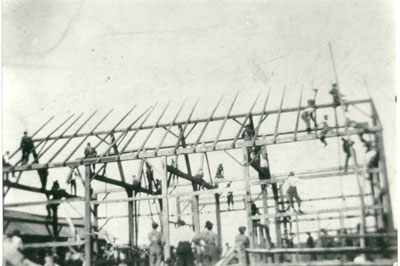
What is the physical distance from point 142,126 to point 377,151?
12.2 metres

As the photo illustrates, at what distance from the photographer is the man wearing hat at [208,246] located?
16594mm

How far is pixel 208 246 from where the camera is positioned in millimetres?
16594

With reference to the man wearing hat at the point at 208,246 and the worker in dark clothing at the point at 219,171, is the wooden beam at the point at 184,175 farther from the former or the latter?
the man wearing hat at the point at 208,246

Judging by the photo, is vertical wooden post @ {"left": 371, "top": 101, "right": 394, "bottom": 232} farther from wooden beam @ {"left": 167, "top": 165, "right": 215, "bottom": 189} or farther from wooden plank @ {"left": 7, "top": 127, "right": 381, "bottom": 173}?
wooden beam @ {"left": 167, "top": 165, "right": 215, "bottom": 189}

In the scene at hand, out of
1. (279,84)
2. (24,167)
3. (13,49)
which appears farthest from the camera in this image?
(279,84)

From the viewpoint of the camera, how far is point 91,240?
19172mm

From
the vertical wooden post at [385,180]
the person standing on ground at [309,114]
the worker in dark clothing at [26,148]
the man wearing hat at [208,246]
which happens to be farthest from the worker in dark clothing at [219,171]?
the vertical wooden post at [385,180]

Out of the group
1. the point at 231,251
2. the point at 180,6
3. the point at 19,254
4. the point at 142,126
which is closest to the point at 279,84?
the point at 142,126

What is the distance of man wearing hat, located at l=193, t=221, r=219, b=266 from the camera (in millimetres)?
16594

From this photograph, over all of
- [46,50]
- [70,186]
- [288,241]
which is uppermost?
[46,50]

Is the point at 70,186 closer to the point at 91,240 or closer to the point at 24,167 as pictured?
the point at 24,167

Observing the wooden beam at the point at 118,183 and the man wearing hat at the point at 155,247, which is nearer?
the man wearing hat at the point at 155,247

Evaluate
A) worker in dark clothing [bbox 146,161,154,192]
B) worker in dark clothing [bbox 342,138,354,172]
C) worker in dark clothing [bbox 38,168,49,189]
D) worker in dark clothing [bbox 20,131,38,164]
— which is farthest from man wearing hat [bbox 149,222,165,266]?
worker in dark clothing [bbox 342,138,354,172]

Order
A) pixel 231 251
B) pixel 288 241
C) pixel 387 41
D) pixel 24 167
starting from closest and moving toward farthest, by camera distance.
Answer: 1. pixel 387 41
2. pixel 231 251
3. pixel 24 167
4. pixel 288 241
